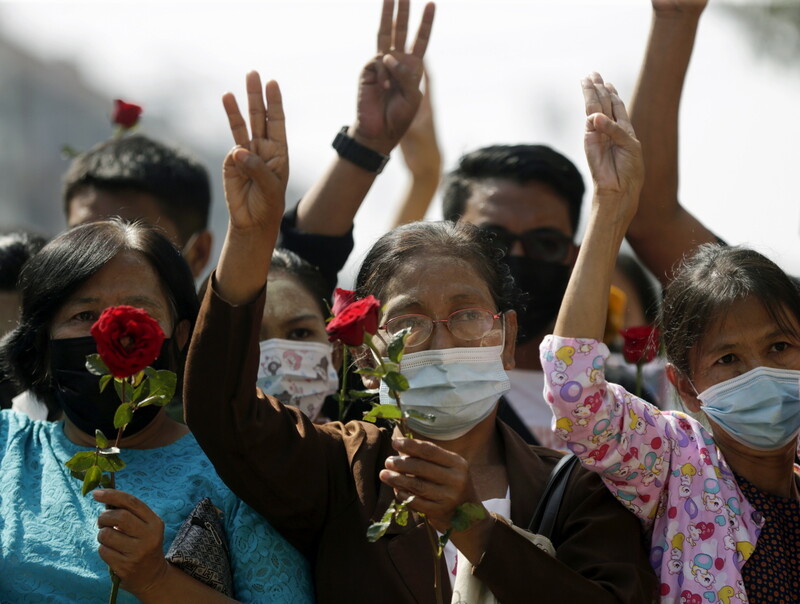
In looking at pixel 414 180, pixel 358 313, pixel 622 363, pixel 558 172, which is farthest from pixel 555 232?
pixel 358 313

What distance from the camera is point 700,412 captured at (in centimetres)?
375

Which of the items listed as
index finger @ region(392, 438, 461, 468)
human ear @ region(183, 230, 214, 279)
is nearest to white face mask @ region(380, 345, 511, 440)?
index finger @ region(392, 438, 461, 468)

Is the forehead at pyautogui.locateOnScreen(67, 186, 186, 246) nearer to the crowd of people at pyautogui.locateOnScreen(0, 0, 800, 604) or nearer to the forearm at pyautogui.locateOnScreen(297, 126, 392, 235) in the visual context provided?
the forearm at pyautogui.locateOnScreen(297, 126, 392, 235)

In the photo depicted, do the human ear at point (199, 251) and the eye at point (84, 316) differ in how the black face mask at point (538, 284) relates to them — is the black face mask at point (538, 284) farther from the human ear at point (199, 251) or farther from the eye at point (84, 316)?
the eye at point (84, 316)

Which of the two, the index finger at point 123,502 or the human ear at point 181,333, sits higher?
the human ear at point 181,333

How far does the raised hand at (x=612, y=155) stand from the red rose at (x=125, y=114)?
2.97 metres

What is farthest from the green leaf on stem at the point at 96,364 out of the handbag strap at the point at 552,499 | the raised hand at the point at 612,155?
the raised hand at the point at 612,155

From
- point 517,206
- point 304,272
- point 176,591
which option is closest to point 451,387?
point 176,591

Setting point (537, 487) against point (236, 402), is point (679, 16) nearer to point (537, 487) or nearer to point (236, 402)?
point (537, 487)

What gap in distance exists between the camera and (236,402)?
3.16 m

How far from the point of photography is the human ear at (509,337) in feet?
12.3

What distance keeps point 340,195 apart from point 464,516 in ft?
7.28

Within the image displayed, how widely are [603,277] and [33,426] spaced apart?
189 centimetres

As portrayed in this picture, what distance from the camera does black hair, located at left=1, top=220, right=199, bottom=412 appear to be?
3.75 metres
